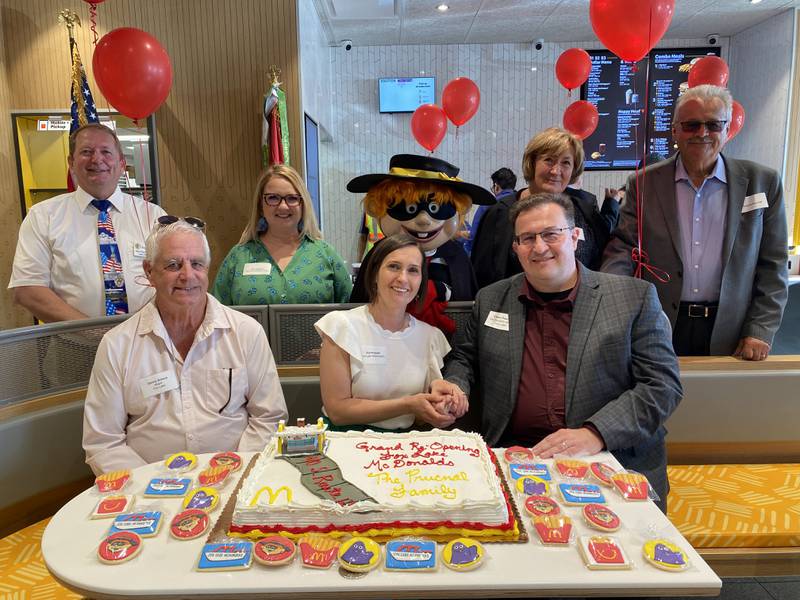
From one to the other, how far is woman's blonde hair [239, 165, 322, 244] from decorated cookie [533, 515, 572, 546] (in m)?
2.02

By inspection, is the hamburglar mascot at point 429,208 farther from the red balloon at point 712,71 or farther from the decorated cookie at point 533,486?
the red balloon at point 712,71

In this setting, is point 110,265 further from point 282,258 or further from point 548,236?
point 548,236

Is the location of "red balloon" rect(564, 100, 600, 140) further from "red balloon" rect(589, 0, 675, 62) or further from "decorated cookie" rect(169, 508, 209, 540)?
"decorated cookie" rect(169, 508, 209, 540)

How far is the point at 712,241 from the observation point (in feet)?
8.55

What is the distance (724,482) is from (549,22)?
5863 mm

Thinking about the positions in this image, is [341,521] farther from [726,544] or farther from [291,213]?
[291,213]

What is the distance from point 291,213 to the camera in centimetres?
284

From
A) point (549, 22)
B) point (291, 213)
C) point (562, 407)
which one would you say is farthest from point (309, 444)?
point (549, 22)

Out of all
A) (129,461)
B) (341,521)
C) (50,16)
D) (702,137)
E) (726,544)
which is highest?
(50,16)

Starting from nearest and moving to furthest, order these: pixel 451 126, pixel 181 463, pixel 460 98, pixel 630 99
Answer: pixel 181 463 → pixel 460 98 → pixel 630 99 → pixel 451 126

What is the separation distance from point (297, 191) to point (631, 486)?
2085mm

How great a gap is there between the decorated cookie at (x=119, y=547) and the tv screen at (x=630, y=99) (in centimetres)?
728

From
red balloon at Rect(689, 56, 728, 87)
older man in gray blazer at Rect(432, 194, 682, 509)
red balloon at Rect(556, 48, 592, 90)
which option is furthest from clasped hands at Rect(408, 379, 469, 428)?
red balloon at Rect(556, 48, 592, 90)

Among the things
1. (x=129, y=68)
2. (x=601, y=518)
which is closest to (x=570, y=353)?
(x=601, y=518)
